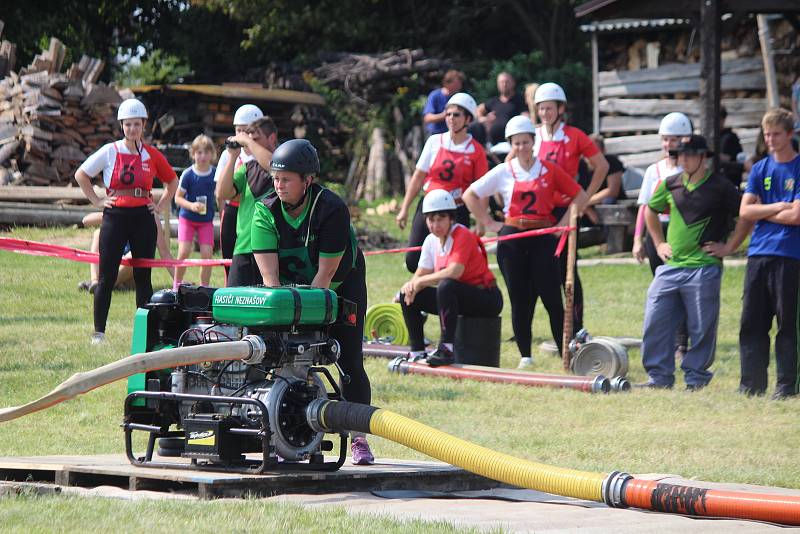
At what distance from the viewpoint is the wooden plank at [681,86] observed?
22.2 metres

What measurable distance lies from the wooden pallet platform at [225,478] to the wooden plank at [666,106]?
16192 mm

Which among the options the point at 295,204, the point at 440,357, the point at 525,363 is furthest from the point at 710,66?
Result: the point at 295,204

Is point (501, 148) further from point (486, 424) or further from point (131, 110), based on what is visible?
point (486, 424)

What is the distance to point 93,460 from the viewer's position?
7.08 metres

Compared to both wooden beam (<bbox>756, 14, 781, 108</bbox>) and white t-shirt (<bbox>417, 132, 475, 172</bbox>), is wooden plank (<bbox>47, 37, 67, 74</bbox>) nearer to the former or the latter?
wooden beam (<bbox>756, 14, 781, 108</bbox>)

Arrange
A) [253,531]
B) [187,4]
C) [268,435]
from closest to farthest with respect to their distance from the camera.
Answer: [253,531] < [268,435] < [187,4]

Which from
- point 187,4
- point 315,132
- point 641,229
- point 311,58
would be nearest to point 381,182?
point 315,132

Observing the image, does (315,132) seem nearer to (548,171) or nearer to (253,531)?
(548,171)

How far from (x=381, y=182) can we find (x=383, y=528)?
21749 millimetres

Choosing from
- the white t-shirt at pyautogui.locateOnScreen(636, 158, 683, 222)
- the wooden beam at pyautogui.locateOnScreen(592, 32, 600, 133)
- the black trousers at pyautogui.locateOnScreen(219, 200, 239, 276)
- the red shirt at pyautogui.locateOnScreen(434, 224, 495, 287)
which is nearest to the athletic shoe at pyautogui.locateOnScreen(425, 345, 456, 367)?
the red shirt at pyautogui.locateOnScreen(434, 224, 495, 287)

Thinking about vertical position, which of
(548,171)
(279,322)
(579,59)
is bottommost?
(279,322)

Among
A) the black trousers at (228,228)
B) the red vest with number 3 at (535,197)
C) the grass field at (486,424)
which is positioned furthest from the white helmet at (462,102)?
the black trousers at (228,228)

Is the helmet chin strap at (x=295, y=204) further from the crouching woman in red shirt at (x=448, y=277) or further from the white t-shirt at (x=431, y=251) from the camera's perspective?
the white t-shirt at (x=431, y=251)

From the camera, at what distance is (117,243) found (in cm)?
1191
